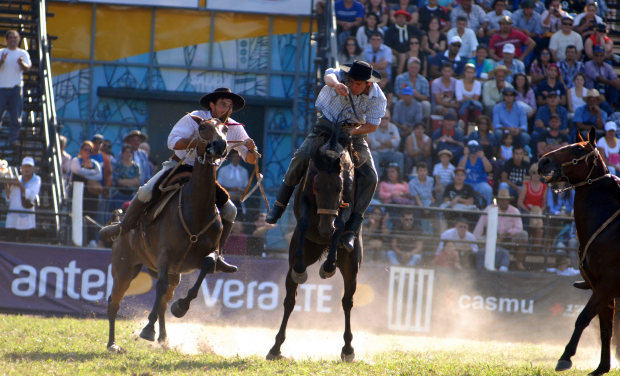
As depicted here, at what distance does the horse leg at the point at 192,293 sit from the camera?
772cm

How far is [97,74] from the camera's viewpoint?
18688mm

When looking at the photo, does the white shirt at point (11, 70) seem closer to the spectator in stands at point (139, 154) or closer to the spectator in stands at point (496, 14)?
the spectator in stands at point (139, 154)

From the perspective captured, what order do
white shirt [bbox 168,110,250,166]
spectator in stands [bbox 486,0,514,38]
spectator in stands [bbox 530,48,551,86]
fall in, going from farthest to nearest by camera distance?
spectator in stands [bbox 486,0,514,38]
spectator in stands [bbox 530,48,551,86]
white shirt [bbox 168,110,250,166]

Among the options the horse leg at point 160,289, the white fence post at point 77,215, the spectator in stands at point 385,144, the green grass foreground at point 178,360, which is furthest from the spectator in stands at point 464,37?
the horse leg at point 160,289

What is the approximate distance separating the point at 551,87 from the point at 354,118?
33.0 feet

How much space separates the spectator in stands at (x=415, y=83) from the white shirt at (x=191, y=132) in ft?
25.5

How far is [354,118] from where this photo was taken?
841 cm

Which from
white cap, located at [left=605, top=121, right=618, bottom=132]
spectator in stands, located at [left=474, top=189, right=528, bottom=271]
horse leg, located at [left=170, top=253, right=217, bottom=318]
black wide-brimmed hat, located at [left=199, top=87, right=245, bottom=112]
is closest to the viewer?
horse leg, located at [left=170, top=253, right=217, bottom=318]

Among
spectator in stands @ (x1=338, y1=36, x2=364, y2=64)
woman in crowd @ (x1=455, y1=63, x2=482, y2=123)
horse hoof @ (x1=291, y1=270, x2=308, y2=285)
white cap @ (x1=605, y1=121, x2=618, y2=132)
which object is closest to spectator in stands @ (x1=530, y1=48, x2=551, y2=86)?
woman in crowd @ (x1=455, y1=63, x2=482, y2=123)

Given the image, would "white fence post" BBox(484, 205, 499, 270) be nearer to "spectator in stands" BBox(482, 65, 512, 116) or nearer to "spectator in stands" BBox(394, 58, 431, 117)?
"spectator in stands" BBox(394, 58, 431, 117)

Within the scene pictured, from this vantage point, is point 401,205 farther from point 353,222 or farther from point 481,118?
point 353,222

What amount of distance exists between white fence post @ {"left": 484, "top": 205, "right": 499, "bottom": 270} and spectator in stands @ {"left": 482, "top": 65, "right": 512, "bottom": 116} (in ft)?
13.1

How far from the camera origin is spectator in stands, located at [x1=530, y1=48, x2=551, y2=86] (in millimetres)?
17203

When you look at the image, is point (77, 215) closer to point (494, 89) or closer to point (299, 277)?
point (299, 277)
